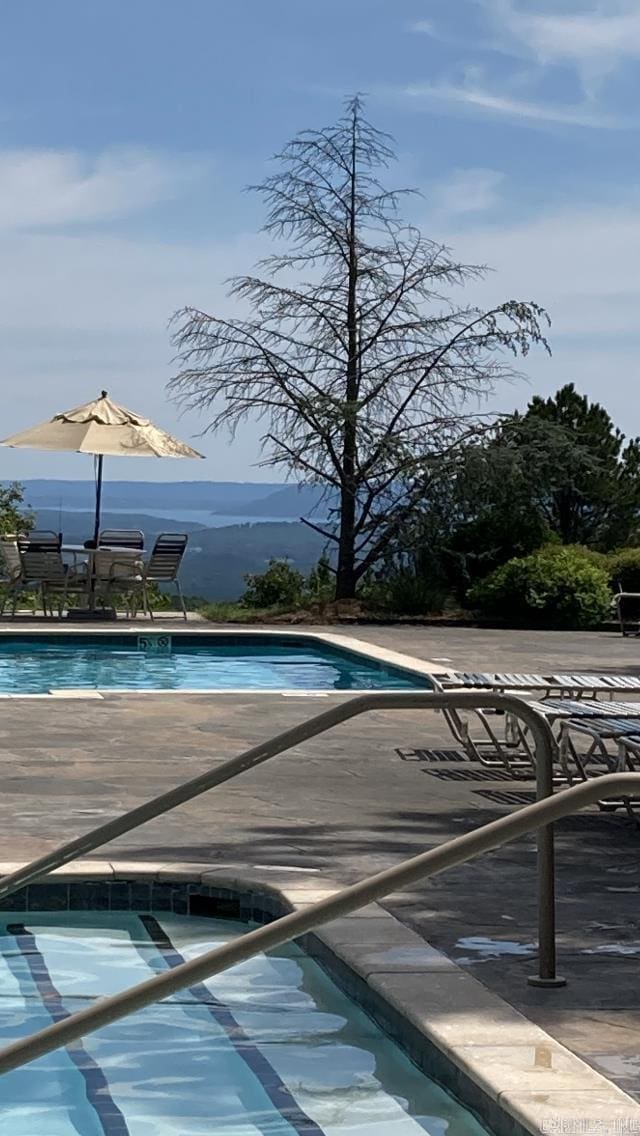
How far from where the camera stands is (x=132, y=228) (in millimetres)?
25812

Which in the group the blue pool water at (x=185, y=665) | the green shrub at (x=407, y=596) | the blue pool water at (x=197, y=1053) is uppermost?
the green shrub at (x=407, y=596)

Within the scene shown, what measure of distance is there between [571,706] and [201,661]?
10106 millimetres

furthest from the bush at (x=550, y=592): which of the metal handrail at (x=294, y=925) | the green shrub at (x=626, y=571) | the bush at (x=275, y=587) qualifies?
the metal handrail at (x=294, y=925)

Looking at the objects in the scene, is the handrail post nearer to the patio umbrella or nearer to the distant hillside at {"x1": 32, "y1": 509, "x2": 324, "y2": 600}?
the patio umbrella

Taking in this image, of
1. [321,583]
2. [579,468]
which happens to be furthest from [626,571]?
[321,583]

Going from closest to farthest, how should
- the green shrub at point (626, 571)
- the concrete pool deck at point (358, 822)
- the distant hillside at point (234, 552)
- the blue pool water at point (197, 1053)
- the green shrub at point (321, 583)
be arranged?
the blue pool water at point (197, 1053), the concrete pool deck at point (358, 822), the green shrub at point (626, 571), the green shrub at point (321, 583), the distant hillside at point (234, 552)

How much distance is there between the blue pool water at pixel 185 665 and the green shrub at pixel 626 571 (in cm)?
471

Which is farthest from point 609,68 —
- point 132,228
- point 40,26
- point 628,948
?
point 628,948

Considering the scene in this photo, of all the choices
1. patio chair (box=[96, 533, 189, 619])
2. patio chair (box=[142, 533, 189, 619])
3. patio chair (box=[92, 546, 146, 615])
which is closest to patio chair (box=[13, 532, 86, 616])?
patio chair (box=[92, 546, 146, 615])

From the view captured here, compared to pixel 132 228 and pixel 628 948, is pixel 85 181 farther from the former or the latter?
pixel 628 948

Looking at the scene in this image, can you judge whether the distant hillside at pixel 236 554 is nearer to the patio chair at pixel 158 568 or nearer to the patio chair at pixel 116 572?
the patio chair at pixel 158 568

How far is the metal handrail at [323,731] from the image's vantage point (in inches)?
170

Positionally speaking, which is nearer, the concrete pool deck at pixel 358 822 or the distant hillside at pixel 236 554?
the concrete pool deck at pixel 358 822

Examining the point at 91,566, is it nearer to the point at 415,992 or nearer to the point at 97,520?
the point at 97,520
